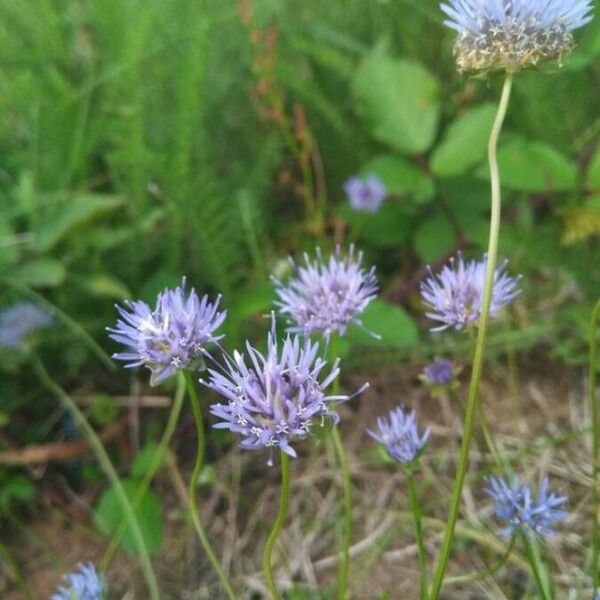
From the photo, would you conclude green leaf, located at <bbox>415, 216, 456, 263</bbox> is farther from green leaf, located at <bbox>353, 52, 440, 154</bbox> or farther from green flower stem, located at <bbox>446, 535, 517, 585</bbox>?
green flower stem, located at <bbox>446, 535, 517, 585</bbox>

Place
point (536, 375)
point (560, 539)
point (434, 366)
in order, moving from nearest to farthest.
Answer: point (434, 366), point (560, 539), point (536, 375)

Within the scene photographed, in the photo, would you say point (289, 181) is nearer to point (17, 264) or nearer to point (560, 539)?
point (17, 264)

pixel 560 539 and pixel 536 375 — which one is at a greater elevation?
pixel 536 375

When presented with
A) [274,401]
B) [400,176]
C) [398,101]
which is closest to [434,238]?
[400,176]

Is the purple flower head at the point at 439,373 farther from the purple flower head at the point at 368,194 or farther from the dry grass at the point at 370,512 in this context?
the purple flower head at the point at 368,194

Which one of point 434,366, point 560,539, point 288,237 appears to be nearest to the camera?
point 434,366

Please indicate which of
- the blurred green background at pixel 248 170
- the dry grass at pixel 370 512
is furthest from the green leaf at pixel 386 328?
the dry grass at pixel 370 512

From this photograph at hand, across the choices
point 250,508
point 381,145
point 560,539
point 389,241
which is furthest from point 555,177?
point 250,508
